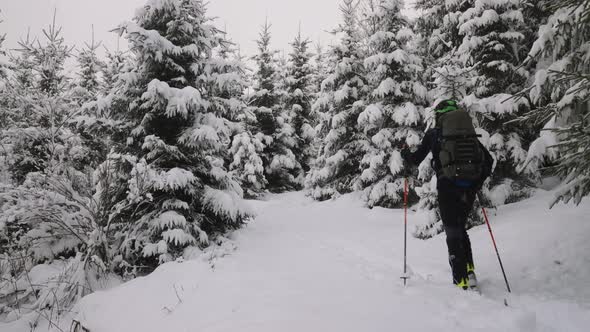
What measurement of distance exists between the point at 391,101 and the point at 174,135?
8.78 meters

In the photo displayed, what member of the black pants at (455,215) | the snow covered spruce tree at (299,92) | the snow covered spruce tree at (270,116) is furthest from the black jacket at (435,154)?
the snow covered spruce tree at (299,92)

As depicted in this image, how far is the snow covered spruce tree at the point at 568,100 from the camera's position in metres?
4.05

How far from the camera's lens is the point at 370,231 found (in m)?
9.66

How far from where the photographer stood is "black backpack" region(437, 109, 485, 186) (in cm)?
454

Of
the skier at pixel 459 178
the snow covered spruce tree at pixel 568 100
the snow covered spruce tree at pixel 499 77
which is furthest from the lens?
the snow covered spruce tree at pixel 499 77

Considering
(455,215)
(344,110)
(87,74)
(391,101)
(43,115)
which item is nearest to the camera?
(455,215)

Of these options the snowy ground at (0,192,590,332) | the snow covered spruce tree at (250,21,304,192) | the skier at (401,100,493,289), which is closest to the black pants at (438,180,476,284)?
the skier at (401,100,493,289)

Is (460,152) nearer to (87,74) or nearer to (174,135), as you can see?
(174,135)

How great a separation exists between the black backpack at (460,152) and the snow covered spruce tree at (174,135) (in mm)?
5105

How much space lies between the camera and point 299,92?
922 inches

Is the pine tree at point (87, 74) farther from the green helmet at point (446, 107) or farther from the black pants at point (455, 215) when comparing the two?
the black pants at point (455, 215)

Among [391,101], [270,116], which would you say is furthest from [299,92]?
[391,101]

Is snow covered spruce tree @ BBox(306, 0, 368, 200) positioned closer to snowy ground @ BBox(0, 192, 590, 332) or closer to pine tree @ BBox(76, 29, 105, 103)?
snowy ground @ BBox(0, 192, 590, 332)

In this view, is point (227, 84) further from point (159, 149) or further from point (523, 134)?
point (523, 134)
